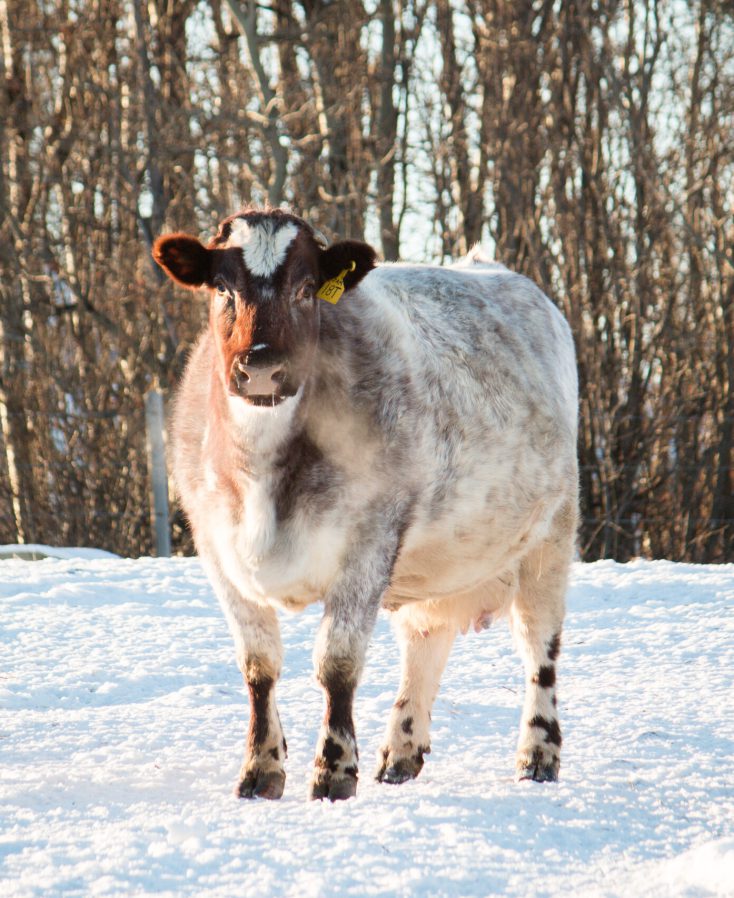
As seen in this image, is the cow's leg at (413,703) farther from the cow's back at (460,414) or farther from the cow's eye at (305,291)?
the cow's eye at (305,291)

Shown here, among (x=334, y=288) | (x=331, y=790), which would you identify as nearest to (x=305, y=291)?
(x=334, y=288)

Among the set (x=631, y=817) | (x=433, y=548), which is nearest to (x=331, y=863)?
(x=631, y=817)

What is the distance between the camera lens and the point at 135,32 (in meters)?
14.4

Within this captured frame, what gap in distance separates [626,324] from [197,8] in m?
6.93

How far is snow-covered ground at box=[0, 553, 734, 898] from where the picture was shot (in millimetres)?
3117

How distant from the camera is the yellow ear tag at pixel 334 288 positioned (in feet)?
13.4

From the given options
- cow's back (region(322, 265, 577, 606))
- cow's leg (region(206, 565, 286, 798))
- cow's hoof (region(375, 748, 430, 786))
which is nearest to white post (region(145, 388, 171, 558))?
cow's back (region(322, 265, 577, 606))

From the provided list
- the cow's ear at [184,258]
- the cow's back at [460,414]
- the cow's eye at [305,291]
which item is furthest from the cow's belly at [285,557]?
the cow's ear at [184,258]

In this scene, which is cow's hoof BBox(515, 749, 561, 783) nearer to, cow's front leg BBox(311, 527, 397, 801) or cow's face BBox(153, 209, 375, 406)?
cow's front leg BBox(311, 527, 397, 801)

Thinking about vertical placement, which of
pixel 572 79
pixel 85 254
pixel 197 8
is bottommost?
pixel 85 254

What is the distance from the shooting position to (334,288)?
4.09m

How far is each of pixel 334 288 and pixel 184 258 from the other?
51 centimetres

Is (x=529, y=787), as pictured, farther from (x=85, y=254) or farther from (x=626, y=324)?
(x=85, y=254)

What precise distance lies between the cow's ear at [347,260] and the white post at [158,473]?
657cm
